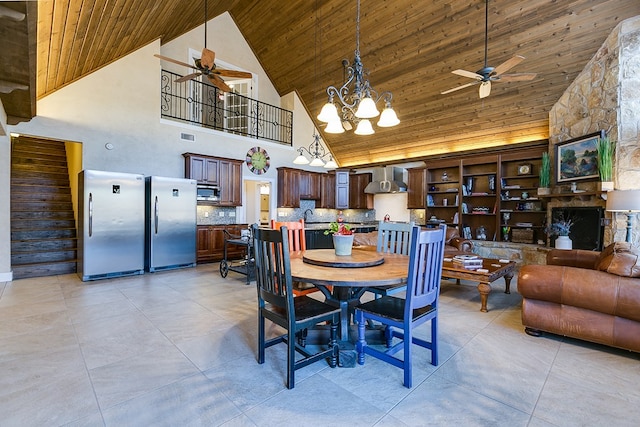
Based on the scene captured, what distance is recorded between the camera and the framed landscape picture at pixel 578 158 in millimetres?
4922

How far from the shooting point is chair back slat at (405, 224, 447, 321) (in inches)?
78.0

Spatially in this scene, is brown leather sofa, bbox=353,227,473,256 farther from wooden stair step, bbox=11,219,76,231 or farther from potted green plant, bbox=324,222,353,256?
wooden stair step, bbox=11,219,76,231

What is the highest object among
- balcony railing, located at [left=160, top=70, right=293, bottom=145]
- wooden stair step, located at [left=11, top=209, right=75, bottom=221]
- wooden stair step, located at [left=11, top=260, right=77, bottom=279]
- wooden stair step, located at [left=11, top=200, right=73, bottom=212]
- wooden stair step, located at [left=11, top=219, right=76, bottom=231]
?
balcony railing, located at [left=160, top=70, right=293, bottom=145]

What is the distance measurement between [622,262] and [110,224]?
21.2ft

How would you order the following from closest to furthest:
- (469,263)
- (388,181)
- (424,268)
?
(424,268) < (469,263) < (388,181)

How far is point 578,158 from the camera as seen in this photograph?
17.0 feet

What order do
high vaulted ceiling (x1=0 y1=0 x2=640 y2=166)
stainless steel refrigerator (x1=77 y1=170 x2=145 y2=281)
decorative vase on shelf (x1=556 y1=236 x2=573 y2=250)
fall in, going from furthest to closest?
1. decorative vase on shelf (x1=556 y1=236 x2=573 y2=250)
2. stainless steel refrigerator (x1=77 y1=170 x2=145 y2=281)
3. high vaulted ceiling (x1=0 y1=0 x2=640 y2=166)

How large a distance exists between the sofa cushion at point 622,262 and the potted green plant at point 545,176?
11.2 feet

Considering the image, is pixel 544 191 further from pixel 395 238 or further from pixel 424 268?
pixel 424 268

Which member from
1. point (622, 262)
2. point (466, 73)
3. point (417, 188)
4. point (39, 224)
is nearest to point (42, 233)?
point (39, 224)

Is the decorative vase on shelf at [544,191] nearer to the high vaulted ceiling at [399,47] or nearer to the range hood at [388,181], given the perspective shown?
the high vaulted ceiling at [399,47]

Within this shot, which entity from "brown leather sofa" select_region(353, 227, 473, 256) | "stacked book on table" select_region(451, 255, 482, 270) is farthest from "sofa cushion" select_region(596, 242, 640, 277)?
"brown leather sofa" select_region(353, 227, 473, 256)

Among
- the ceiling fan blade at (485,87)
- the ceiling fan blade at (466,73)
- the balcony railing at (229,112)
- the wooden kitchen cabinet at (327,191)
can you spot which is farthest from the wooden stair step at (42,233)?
the ceiling fan blade at (485,87)

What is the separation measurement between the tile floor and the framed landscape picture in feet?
11.0
